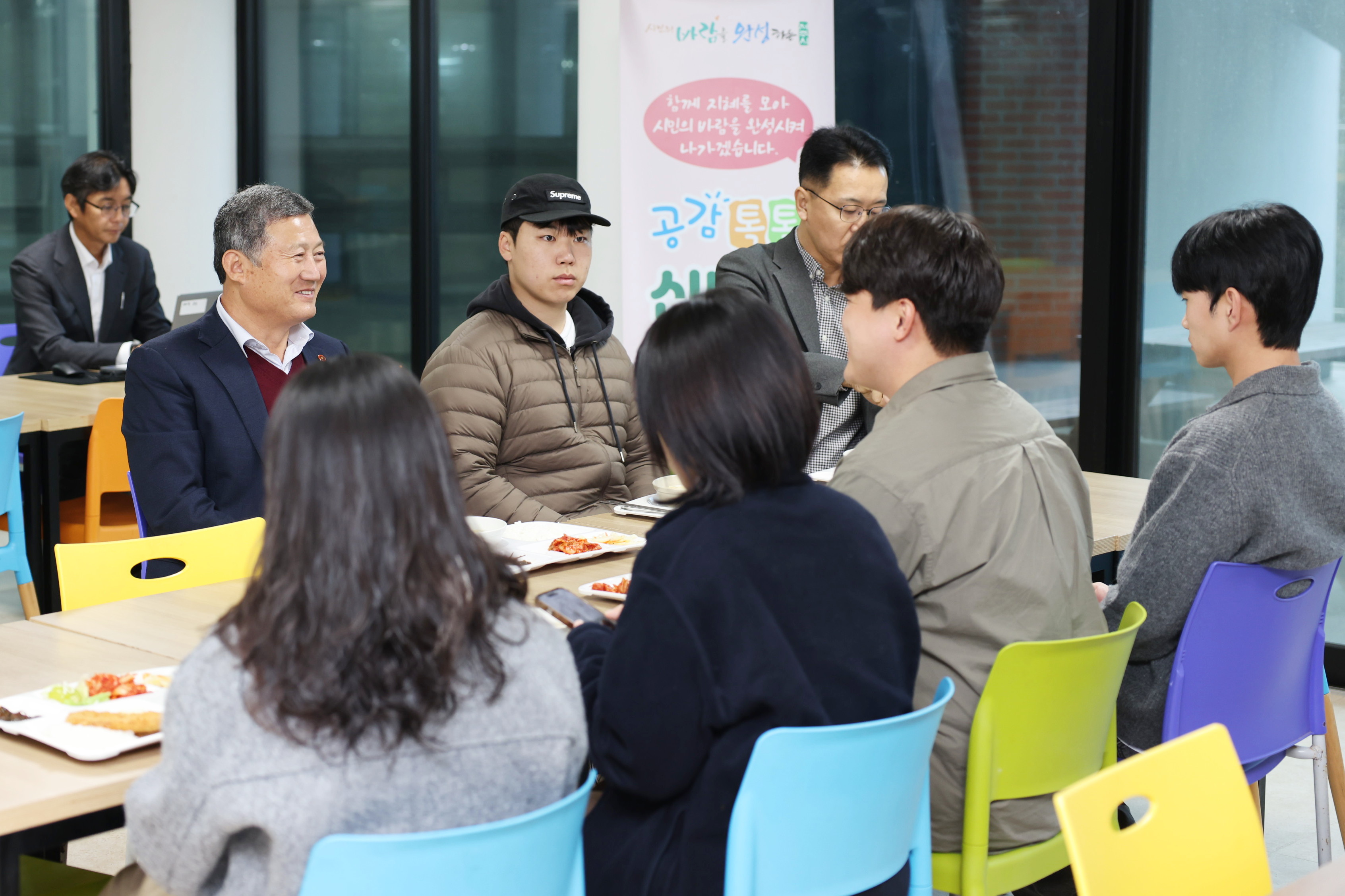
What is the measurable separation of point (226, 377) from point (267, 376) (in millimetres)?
117

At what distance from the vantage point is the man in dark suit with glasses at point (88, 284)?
4902mm

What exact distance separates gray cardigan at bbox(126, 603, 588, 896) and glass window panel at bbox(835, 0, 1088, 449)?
331 centimetres

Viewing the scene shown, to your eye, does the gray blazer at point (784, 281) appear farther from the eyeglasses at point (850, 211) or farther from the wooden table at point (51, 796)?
the wooden table at point (51, 796)

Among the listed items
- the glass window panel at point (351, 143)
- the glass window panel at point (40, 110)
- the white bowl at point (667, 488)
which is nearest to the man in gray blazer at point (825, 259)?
the white bowl at point (667, 488)

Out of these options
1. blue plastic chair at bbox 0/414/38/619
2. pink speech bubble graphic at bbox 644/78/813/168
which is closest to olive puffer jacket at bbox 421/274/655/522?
blue plastic chair at bbox 0/414/38/619

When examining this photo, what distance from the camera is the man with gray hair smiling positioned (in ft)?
8.86

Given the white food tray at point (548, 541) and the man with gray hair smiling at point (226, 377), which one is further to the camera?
the man with gray hair smiling at point (226, 377)

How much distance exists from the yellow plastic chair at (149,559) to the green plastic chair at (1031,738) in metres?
1.13

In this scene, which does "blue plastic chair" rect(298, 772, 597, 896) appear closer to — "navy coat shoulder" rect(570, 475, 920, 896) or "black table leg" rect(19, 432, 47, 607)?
"navy coat shoulder" rect(570, 475, 920, 896)

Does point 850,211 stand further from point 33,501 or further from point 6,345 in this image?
point 6,345

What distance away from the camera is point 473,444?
2.87 metres

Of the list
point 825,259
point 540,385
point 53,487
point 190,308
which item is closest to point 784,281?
point 825,259

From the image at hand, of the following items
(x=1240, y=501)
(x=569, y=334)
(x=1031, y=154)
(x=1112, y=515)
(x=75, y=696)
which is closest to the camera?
(x=75, y=696)

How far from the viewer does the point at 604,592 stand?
2057mm
